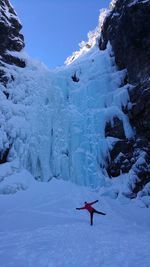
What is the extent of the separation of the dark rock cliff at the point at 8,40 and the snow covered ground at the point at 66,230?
311 inches

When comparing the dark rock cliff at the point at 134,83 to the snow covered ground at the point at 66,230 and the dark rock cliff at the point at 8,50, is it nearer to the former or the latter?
the snow covered ground at the point at 66,230

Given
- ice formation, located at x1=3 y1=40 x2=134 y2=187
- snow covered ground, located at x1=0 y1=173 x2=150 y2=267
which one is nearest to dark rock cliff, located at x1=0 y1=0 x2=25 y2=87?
ice formation, located at x1=3 y1=40 x2=134 y2=187

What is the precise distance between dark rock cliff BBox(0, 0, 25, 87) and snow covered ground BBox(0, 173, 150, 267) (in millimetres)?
7905

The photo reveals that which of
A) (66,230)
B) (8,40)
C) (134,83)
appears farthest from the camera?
(8,40)

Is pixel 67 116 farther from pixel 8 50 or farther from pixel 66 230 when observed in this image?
pixel 66 230

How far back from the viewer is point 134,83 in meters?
20.4

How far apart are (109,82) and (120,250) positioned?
15341 mm

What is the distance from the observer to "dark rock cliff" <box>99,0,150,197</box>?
59.2 ft

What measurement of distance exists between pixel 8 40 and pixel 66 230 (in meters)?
16.3

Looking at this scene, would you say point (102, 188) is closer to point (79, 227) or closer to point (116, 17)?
point (79, 227)

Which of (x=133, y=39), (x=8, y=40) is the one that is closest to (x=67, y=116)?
(x=133, y=39)

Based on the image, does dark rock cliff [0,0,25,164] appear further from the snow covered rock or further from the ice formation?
the snow covered rock

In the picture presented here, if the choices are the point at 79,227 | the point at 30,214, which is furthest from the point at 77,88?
the point at 79,227

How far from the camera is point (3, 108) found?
19.2m
